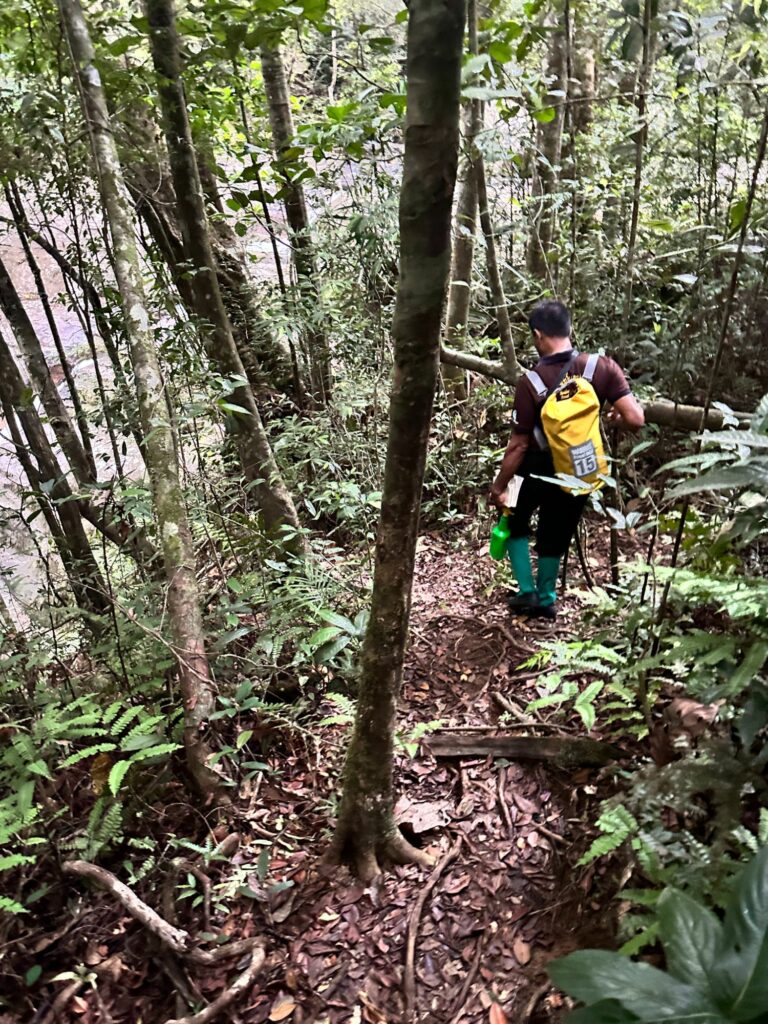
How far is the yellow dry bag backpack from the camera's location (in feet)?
13.1

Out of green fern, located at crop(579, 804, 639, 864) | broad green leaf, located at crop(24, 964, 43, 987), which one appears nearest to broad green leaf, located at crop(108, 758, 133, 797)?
broad green leaf, located at crop(24, 964, 43, 987)

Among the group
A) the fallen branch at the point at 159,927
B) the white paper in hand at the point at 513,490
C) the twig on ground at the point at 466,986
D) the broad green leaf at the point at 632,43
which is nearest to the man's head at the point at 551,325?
the white paper in hand at the point at 513,490

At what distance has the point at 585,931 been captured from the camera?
252cm

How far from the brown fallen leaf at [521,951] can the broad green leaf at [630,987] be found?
1.20 m

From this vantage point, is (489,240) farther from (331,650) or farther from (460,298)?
(331,650)

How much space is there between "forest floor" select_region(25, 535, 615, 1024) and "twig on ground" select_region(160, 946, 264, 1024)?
5cm

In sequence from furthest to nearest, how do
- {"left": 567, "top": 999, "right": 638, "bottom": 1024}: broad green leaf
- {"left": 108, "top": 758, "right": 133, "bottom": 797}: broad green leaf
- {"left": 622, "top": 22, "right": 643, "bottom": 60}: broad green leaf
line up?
{"left": 622, "top": 22, "right": 643, "bottom": 60}: broad green leaf → {"left": 108, "top": 758, "right": 133, "bottom": 797}: broad green leaf → {"left": 567, "top": 999, "right": 638, "bottom": 1024}: broad green leaf

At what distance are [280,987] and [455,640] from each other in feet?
8.27

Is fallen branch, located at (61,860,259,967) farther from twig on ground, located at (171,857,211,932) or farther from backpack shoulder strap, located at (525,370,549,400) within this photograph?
backpack shoulder strap, located at (525,370,549,400)

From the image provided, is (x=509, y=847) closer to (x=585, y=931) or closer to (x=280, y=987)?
(x=585, y=931)

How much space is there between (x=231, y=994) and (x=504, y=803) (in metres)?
1.50

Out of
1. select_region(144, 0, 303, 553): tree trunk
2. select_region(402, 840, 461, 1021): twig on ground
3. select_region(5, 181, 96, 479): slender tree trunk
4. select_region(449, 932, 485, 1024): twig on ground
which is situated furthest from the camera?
select_region(5, 181, 96, 479): slender tree trunk

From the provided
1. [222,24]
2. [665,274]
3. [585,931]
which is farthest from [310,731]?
[665,274]

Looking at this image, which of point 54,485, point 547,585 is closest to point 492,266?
point 547,585
